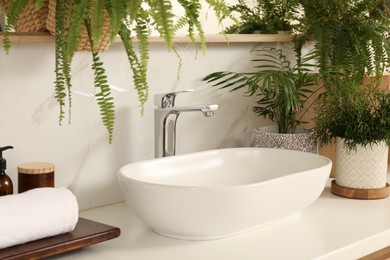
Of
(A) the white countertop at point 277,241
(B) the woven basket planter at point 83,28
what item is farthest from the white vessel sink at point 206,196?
(B) the woven basket planter at point 83,28

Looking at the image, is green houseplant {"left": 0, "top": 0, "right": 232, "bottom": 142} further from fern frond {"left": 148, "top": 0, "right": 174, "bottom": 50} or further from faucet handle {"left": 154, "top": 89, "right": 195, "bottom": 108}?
faucet handle {"left": 154, "top": 89, "right": 195, "bottom": 108}

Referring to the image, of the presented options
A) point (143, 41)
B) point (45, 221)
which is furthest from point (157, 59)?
point (45, 221)

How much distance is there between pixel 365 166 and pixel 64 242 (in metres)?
0.87

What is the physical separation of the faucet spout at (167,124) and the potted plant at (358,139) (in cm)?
34

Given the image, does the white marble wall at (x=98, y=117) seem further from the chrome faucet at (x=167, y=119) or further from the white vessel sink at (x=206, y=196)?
the white vessel sink at (x=206, y=196)

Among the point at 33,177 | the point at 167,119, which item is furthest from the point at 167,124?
the point at 33,177

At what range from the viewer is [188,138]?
1.97 metres

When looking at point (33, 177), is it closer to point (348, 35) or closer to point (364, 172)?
point (364, 172)

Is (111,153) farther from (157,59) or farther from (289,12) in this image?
(289,12)

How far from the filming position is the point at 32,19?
1536 mm

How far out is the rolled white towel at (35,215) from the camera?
126 cm

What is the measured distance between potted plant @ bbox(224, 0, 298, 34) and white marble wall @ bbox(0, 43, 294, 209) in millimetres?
62

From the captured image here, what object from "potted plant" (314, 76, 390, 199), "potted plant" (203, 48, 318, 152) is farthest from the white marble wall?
"potted plant" (314, 76, 390, 199)

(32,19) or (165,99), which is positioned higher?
(32,19)
